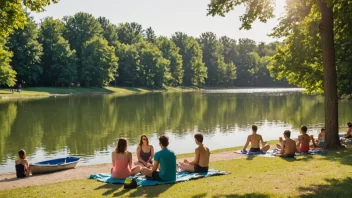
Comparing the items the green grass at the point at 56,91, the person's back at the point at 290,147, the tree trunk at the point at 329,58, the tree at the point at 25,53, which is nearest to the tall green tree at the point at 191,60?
the green grass at the point at 56,91

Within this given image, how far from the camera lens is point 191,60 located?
143 m

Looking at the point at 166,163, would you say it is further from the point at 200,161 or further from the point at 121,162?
the point at 200,161

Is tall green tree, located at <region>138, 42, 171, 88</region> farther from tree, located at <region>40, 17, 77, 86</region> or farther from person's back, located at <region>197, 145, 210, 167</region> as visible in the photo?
person's back, located at <region>197, 145, 210, 167</region>

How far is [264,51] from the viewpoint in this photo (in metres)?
191

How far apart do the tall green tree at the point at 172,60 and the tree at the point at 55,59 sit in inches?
1540

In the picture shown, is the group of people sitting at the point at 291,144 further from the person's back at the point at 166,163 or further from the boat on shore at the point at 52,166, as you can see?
the boat on shore at the point at 52,166

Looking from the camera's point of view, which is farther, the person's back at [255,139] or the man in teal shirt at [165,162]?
the person's back at [255,139]


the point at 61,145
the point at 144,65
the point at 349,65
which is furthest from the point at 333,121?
the point at 144,65

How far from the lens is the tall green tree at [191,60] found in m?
139

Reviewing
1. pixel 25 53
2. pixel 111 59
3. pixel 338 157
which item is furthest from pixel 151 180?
pixel 111 59

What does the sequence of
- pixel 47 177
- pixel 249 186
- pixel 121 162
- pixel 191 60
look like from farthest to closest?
pixel 191 60, pixel 47 177, pixel 121 162, pixel 249 186

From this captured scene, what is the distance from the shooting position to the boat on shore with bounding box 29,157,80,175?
1427cm

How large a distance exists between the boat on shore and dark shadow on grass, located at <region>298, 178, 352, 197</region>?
29.7ft

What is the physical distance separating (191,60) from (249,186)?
134426 millimetres
